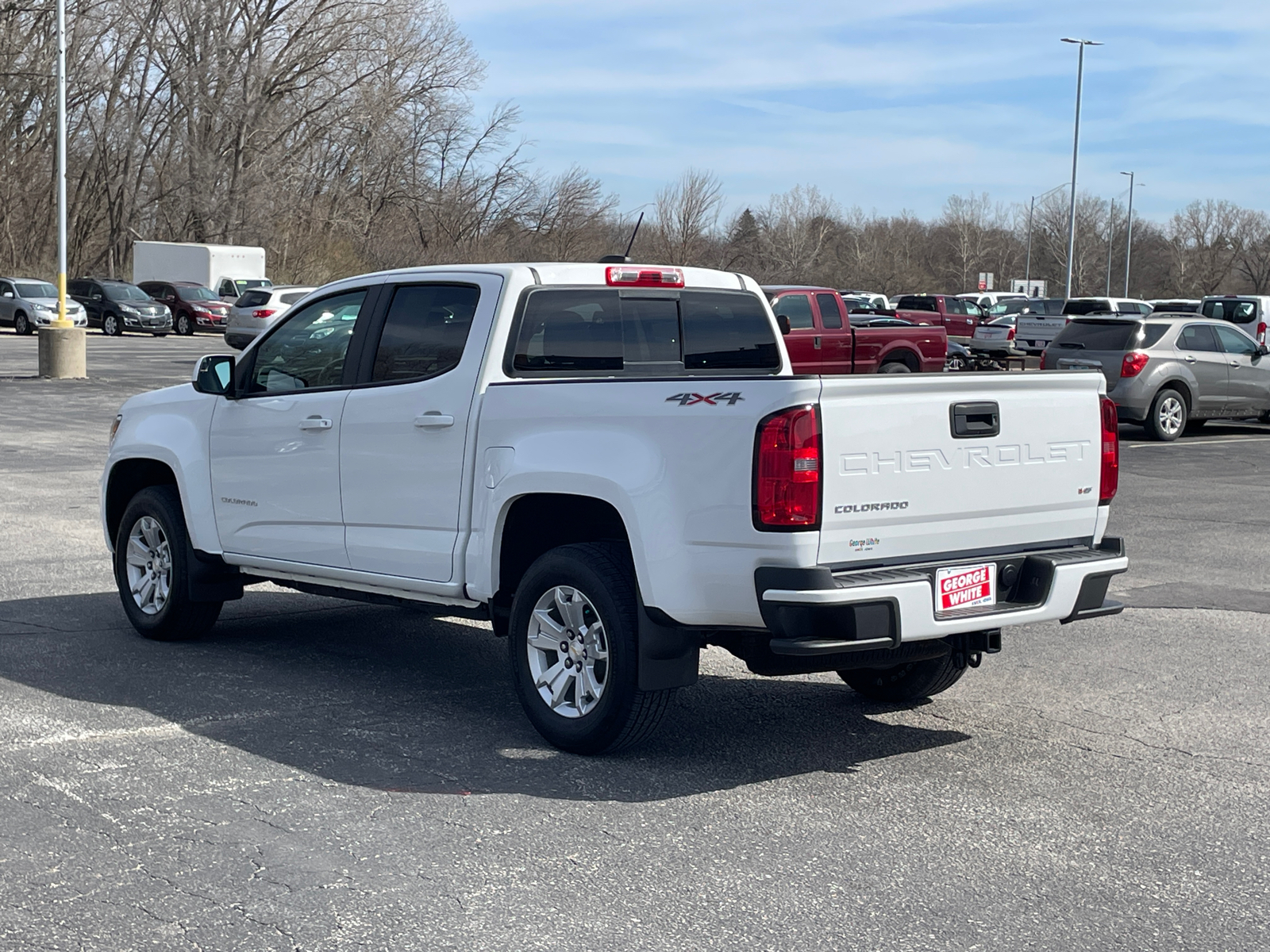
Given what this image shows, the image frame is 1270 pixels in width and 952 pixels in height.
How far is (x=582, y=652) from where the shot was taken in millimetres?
5656

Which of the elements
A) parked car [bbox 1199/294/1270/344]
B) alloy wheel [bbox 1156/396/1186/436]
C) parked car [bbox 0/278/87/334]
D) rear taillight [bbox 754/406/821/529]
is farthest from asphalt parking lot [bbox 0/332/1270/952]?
parked car [bbox 0/278/87/334]

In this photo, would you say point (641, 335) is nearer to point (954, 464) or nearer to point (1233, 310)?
point (954, 464)

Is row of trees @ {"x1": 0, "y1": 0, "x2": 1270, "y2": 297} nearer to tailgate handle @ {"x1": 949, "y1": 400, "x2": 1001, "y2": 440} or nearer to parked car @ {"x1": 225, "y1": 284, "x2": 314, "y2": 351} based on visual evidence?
parked car @ {"x1": 225, "y1": 284, "x2": 314, "y2": 351}

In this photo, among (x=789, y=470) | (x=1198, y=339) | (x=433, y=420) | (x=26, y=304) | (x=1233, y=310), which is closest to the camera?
(x=789, y=470)

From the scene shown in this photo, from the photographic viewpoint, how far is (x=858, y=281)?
98688mm

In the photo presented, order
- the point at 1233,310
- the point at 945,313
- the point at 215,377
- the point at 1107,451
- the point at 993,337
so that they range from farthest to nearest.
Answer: the point at 945,313 → the point at 993,337 → the point at 1233,310 → the point at 215,377 → the point at 1107,451

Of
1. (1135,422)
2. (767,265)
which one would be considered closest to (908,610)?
(1135,422)

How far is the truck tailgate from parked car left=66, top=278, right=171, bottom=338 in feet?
145

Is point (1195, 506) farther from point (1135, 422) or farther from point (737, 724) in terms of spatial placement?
point (737, 724)

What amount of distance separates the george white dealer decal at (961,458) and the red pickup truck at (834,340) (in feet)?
54.0

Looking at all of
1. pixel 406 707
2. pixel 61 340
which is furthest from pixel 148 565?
pixel 61 340

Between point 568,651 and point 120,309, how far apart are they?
4402 centimetres

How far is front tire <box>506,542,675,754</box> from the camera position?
5.43 m

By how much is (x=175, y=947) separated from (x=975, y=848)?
8.05ft
